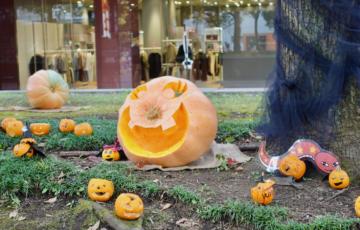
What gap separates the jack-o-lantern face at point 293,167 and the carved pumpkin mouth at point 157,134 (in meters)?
1.08

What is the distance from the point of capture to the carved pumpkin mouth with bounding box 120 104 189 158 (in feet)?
16.6

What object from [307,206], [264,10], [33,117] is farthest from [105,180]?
[264,10]

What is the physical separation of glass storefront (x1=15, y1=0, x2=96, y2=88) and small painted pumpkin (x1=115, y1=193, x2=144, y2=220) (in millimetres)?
14366

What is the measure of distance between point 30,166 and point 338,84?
283 cm

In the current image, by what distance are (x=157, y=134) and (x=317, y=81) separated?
162 centimetres

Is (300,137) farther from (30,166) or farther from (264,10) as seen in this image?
(264,10)

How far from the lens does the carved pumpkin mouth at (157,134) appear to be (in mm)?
5066

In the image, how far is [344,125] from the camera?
427 cm

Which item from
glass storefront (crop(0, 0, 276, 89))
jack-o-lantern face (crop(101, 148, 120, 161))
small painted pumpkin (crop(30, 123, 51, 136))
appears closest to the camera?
jack-o-lantern face (crop(101, 148, 120, 161))

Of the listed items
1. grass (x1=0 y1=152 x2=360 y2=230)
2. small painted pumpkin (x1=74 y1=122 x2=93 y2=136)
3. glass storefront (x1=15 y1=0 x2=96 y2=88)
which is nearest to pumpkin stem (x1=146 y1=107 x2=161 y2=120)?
grass (x1=0 y1=152 x2=360 y2=230)

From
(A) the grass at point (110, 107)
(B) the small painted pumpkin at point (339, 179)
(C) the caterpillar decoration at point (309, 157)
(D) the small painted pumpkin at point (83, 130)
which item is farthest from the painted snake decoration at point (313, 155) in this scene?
(A) the grass at point (110, 107)

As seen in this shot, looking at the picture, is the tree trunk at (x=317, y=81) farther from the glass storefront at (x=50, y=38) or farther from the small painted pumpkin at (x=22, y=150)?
the glass storefront at (x=50, y=38)

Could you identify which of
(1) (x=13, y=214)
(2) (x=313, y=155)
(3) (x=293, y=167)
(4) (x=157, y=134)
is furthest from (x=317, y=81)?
(1) (x=13, y=214)

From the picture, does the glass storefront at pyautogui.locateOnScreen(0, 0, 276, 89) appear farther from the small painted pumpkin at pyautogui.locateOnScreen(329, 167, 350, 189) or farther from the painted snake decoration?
the small painted pumpkin at pyautogui.locateOnScreen(329, 167, 350, 189)
